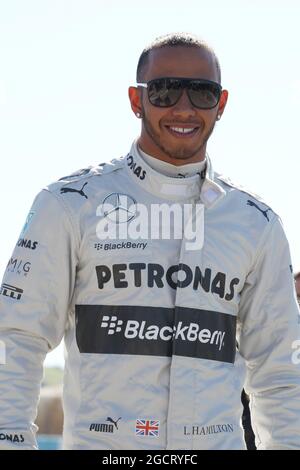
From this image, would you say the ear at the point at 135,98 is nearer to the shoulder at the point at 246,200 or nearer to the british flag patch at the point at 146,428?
the shoulder at the point at 246,200

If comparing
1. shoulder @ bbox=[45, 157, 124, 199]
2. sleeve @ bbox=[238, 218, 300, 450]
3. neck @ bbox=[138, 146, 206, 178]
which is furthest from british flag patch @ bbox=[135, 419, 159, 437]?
neck @ bbox=[138, 146, 206, 178]

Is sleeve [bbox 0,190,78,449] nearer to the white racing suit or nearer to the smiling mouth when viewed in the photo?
the white racing suit

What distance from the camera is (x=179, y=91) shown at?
455 centimetres

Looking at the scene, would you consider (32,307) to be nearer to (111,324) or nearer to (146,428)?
(111,324)

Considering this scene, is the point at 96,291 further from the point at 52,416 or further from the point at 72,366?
the point at 52,416

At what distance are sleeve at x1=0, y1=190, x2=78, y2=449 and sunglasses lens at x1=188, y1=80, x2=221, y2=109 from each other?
2.43 feet

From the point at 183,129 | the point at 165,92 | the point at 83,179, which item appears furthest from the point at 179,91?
the point at 83,179

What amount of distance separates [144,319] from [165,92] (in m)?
0.99

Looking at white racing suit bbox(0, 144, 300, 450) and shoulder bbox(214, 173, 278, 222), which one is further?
shoulder bbox(214, 173, 278, 222)

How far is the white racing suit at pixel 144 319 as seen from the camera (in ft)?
13.9

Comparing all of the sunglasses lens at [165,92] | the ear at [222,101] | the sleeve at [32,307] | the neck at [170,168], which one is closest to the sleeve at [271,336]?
the neck at [170,168]

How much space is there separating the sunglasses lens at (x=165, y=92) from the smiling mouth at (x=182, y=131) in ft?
0.34

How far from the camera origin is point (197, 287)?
442cm

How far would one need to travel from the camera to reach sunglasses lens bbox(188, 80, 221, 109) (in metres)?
4.56
